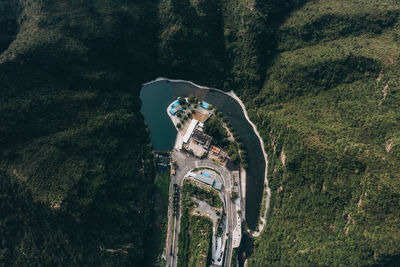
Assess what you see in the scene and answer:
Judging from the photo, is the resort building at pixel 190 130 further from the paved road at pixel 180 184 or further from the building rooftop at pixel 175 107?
the building rooftop at pixel 175 107

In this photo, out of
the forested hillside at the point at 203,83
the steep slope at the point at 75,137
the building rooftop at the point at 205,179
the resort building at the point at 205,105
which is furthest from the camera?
the resort building at the point at 205,105

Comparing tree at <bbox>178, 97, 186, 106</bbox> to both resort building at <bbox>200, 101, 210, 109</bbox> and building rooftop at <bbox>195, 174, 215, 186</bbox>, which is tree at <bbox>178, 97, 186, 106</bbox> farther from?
building rooftop at <bbox>195, 174, 215, 186</bbox>

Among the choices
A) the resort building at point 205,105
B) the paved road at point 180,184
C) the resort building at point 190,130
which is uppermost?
the resort building at point 205,105

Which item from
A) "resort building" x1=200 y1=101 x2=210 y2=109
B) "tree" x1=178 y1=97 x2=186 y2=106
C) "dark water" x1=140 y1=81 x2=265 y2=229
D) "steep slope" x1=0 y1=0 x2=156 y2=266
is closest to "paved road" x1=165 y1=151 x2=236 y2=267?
"dark water" x1=140 y1=81 x2=265 y2=229

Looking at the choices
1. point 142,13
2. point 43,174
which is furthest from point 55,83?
point 142,13

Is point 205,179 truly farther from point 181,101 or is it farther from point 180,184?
point 181,101

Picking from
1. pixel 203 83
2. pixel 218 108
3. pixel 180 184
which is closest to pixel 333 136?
pixel 218 108

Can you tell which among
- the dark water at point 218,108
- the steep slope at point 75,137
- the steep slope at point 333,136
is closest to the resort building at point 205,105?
the dark water at point 218,108

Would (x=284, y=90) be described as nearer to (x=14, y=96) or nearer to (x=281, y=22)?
(x=281, y=22)
